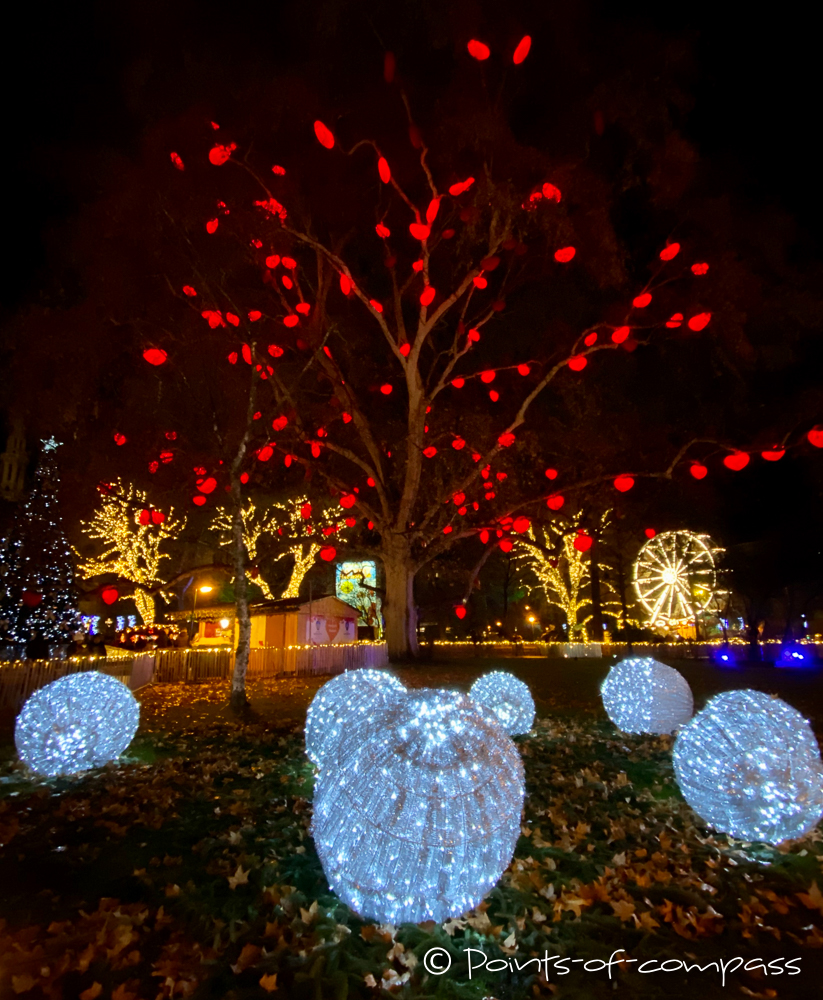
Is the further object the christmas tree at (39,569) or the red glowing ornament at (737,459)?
the christmas tree at (39,569)

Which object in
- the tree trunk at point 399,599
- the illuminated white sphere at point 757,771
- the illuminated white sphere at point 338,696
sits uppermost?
the tree trunk at point 399,599

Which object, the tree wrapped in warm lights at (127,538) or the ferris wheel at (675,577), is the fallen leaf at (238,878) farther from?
the tree wrapped in warm lights at (127,538)

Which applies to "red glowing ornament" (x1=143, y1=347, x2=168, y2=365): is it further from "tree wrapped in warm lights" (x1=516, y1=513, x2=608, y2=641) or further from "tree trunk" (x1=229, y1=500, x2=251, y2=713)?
"tree wrapped in warm lights" (x1=516, y1=513, x2=608, y2=641)

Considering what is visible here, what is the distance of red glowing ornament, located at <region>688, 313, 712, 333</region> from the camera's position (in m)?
14.0

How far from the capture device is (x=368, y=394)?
17781mm

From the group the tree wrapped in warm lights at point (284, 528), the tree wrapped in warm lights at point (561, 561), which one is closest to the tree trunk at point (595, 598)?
the tree wrapped in warm lights at point (561, 561)

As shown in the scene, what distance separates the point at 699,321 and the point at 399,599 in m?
10.0

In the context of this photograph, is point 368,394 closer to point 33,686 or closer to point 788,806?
point 33,686

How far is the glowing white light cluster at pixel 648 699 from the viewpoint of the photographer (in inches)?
355

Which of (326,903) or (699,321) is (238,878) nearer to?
(326,903)

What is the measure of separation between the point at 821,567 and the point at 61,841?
64.2 ft

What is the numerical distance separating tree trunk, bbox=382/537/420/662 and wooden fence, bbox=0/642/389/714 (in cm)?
88

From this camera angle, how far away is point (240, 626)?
1048 cm

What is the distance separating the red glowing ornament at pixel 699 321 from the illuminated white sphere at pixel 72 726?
1384cm
